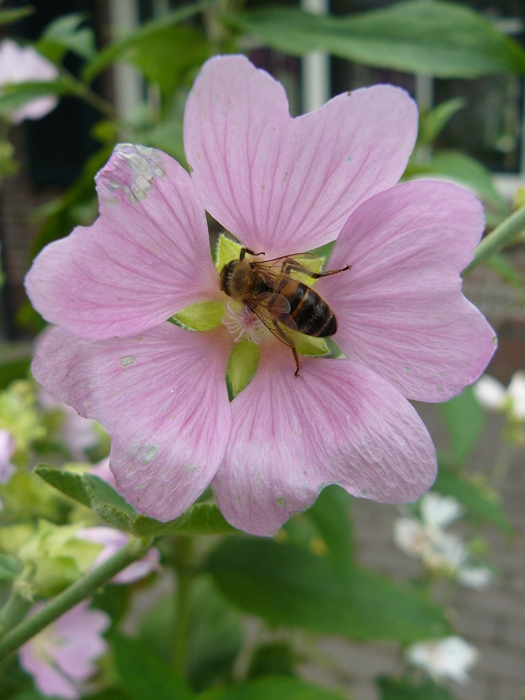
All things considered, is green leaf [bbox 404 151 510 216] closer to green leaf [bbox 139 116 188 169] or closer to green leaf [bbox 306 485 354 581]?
green leaf [bbox 139 116 188 169]

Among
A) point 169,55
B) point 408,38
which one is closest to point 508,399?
point 408,38

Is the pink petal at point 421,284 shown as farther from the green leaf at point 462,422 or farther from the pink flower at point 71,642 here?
→ the green leaf at point 462,422

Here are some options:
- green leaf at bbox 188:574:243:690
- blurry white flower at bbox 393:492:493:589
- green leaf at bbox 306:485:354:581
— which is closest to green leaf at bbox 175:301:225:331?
green leaf at bbox 306:485:354:581

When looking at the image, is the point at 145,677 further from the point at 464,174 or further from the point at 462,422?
the point at 464,174

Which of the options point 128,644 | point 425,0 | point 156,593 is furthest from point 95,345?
point 156,593

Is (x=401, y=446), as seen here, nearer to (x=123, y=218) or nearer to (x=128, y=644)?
(x=123, y=218)

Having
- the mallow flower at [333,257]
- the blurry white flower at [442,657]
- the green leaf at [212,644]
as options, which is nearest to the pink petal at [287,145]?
the mallow flower at [333,257]
